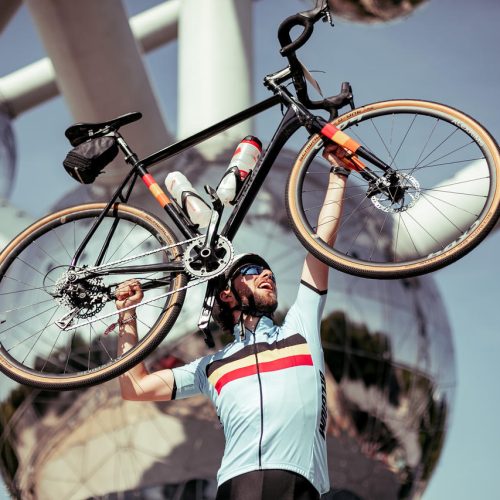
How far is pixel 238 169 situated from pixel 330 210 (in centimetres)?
61

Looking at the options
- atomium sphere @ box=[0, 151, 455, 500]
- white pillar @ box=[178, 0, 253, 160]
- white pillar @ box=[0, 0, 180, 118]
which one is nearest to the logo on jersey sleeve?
atomium sphere @ box=[0, 151, 455, 500]

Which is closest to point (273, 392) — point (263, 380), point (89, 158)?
point (263, 380)

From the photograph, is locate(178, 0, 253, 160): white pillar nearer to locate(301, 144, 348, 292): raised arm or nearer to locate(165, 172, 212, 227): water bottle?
locate(165, 172, 212, 227): water bottle

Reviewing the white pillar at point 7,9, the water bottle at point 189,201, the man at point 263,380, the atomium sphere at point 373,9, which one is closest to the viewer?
the man at point 263,380

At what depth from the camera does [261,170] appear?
5195mm

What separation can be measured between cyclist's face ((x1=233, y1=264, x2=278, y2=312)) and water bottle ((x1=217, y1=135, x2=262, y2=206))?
42cm

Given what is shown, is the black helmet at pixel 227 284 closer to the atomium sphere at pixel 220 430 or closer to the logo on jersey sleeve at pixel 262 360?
the logo on jersey sleeve at pixel 262 360

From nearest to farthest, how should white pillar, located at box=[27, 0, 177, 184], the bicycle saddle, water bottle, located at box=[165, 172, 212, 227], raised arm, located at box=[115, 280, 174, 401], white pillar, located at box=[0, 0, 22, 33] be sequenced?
raised arm, located at box=[115, 280, 174, 401] → water bottle, located at box=[165, 172, 212, 227] → the bicycle saddle → white pillar, located at box=[27, 0, 177, 184] → white pillar, located at box=[0, 0, 22, 33]

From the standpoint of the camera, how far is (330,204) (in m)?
5.03

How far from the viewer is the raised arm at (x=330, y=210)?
4996 mm

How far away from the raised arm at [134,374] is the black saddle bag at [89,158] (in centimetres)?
70

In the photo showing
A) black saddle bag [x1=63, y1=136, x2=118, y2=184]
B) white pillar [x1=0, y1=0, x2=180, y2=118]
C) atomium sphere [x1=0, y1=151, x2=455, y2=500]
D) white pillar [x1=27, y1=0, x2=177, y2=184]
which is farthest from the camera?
white pillar [x1=0, y1=0, x2=180, y2=118]

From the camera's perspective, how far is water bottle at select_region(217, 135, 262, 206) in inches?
207

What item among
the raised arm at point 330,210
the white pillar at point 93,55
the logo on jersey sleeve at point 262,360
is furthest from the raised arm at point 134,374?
the white pillar at point 93,55
